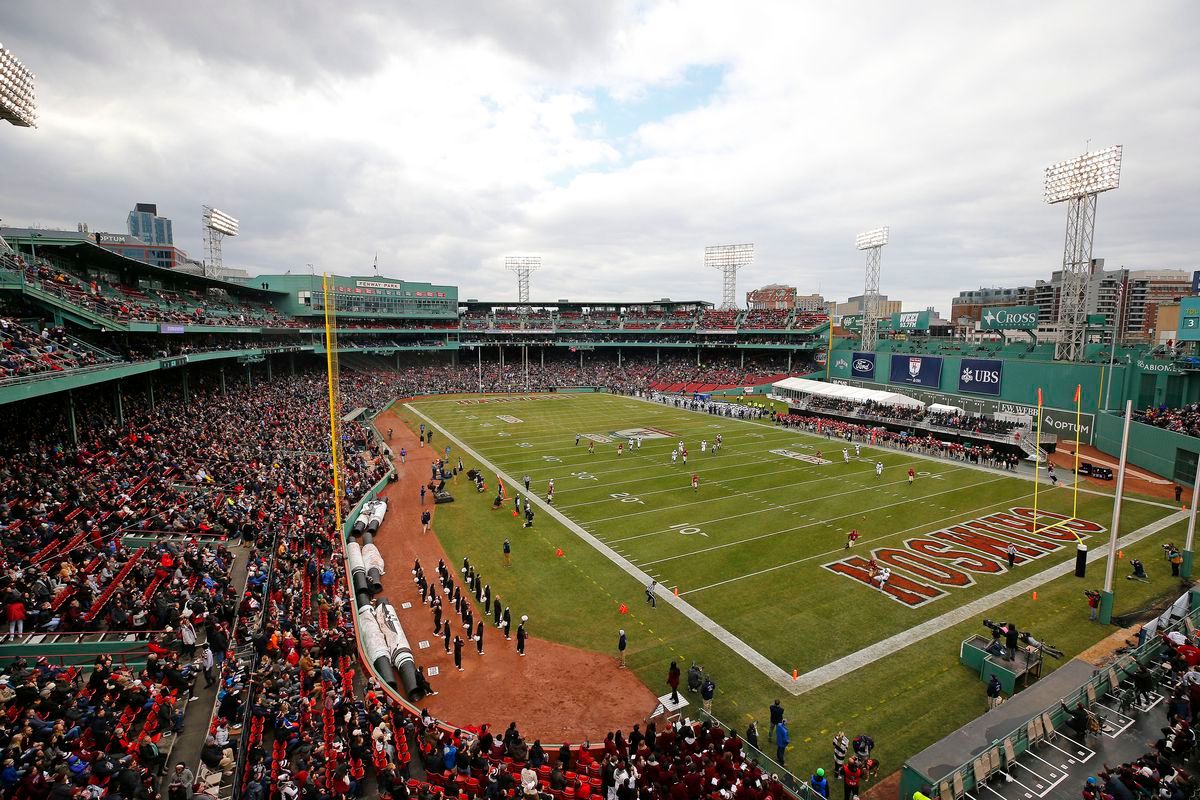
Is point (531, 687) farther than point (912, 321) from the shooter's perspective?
No

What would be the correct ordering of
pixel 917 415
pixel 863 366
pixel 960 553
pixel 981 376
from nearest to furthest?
pixel 960 553, pixel 917 415, pixel 981 376, pixel 863 366

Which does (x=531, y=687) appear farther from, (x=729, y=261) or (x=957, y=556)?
(x=729, y=261)

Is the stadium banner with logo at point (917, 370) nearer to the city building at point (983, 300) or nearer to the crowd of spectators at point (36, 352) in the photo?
the crowd of spectators at point (36, 352)

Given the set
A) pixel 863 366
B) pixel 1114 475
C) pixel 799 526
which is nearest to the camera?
pixel 799 526

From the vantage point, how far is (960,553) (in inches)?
935

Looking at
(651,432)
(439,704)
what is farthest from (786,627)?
(651,432)

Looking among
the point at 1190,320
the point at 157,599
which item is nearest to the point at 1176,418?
the point at 1190,320

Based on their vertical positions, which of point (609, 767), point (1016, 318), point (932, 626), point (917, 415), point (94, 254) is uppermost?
point (94, 254)

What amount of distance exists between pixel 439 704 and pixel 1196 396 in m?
47.3

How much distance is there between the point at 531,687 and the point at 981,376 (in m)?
50.0

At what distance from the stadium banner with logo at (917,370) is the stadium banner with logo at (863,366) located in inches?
123

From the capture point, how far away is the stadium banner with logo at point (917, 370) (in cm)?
5491

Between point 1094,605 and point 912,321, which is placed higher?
point 912,321

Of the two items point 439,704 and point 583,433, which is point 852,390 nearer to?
point 583,433
